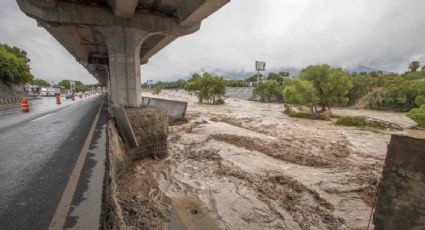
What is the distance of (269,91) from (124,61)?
56939 mm

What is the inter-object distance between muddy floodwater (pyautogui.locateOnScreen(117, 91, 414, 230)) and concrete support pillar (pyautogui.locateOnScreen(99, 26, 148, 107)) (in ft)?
11.5

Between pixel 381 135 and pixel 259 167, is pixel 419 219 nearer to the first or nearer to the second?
pixel 259 167

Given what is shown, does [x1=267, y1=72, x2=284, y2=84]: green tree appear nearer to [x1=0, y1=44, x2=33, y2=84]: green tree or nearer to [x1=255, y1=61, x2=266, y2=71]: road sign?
[x1=255, y1=61, x2=266, y2=71]: road sign

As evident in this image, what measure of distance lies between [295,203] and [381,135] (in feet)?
54.2

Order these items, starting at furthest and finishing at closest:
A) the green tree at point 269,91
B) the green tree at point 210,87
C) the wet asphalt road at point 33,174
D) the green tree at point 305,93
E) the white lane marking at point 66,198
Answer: the green tree at point 269,91 < the green tree at point 210,87 < the green tree at point 305,93 < the wet asphalt road at point 33,174 < the white lane marking at point 66,198

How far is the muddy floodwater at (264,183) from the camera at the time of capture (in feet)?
21.3

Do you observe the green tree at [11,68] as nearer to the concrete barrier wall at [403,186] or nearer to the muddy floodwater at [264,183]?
the muddy floodwater at [264,183]

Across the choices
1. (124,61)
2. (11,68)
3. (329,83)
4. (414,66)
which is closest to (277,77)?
(414,66)

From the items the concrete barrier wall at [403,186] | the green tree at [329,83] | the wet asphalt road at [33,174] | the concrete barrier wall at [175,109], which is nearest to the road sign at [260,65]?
the green tree at [329,83]

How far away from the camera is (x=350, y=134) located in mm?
19766

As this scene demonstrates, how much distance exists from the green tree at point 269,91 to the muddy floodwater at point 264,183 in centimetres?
4946

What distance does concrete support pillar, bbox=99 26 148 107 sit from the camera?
10.6 m

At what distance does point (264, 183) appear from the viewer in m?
8.80

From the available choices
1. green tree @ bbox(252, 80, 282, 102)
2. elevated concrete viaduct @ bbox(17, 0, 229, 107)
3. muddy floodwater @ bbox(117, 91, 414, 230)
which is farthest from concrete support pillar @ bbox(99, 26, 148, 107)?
green tree @ bbox(252, 80, 282, 102)
